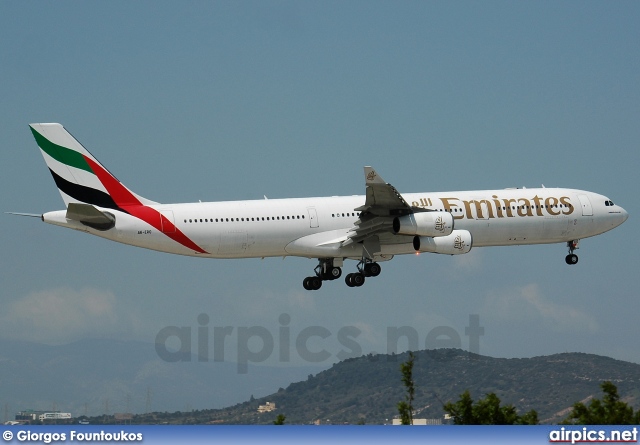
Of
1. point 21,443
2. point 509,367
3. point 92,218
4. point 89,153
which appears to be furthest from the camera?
point 509,367

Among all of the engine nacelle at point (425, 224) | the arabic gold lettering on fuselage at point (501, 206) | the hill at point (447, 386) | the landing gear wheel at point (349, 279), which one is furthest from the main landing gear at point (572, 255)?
the hill at point (447, 386)

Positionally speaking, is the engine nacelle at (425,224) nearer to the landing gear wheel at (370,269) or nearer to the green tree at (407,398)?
the landing gear wheel at (370,269)

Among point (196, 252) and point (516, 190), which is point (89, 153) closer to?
point (196, 252)

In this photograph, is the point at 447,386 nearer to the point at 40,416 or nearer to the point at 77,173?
the point at 40,416

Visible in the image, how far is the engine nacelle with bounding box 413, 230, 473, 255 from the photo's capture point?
7050cm

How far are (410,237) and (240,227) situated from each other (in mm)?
10810

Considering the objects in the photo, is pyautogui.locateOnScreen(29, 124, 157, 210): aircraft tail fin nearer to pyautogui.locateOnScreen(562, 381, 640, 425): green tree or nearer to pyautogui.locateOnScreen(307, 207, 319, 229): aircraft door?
pyautogui.locateOnScreen(307, 207, 319, 229): aircraft door

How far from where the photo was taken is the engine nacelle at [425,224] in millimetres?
68062

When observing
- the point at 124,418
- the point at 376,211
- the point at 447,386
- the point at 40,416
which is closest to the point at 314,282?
the point at 376,211

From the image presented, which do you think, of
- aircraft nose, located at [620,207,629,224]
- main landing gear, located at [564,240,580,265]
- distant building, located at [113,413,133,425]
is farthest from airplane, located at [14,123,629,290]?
distant building, located at [113,413,133,425]

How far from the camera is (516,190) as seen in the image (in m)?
75.8

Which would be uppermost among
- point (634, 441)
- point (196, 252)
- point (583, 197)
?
point (583, 197)

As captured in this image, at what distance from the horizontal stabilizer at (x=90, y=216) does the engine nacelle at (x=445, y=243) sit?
18224mm

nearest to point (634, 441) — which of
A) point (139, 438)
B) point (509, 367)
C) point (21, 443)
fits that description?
point (139, 438)
